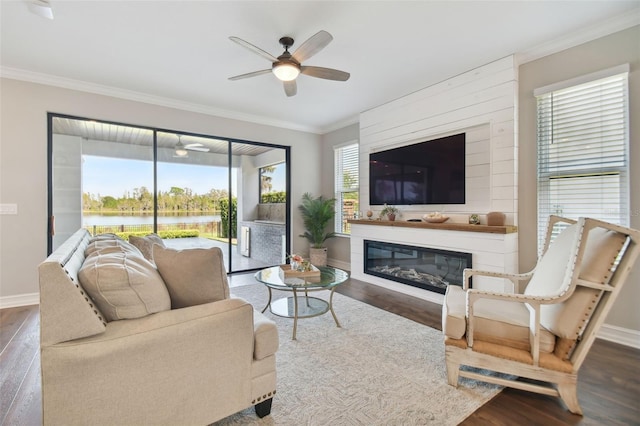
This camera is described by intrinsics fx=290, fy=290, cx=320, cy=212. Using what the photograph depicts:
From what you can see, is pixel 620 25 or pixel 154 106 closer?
pixel 620 25

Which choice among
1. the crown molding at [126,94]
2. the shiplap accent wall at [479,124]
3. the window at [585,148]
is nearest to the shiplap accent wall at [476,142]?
the shiplap accent wall at [479,124]

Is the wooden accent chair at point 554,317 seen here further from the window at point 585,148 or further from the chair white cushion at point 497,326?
the window at point 585,148

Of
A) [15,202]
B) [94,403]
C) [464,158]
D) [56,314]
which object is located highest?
[464,158]

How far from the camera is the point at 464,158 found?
3479 mm

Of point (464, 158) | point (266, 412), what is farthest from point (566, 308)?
point (464, 158)

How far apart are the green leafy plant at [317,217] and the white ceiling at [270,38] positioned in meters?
2.10

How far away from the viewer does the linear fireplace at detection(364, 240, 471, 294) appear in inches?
137

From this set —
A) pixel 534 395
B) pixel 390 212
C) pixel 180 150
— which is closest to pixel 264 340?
pixel 534 395

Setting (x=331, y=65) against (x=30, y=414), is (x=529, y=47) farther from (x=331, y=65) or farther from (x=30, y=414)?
(x=30, y=414)

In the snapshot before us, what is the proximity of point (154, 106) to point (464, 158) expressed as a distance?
434cm

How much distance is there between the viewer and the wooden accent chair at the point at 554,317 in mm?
1546

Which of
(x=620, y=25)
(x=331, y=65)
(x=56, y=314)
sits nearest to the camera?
(x=56, y=314)

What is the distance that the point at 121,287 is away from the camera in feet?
4.15

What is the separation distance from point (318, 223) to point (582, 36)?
414 centimetres
